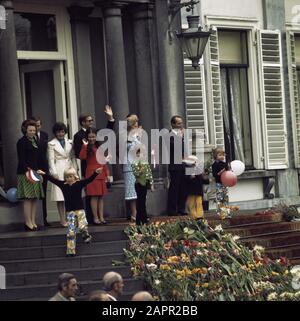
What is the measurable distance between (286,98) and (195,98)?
2.62m

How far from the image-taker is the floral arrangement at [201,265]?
17.0 m

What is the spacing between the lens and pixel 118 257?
18.6 metres

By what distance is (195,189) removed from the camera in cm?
2084

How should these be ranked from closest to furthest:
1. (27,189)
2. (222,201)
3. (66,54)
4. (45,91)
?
(27,189)
(222,201)
(66,54)
(45,91)

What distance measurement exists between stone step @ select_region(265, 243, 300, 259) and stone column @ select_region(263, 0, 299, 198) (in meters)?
4.98

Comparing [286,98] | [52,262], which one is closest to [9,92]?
[52,262]

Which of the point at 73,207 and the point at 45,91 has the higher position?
the point at 45,91

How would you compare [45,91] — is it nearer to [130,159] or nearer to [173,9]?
[173,9]

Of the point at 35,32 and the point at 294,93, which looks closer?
the point at 35,32

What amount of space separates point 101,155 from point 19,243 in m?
2.13
